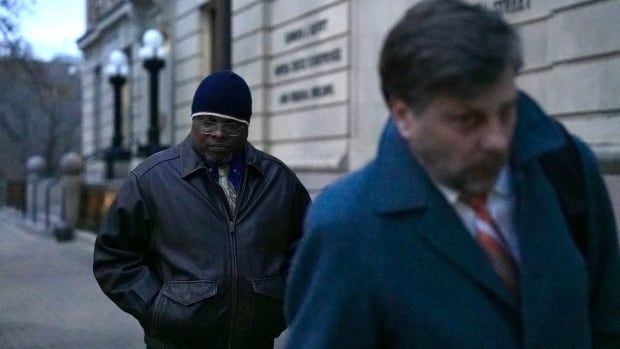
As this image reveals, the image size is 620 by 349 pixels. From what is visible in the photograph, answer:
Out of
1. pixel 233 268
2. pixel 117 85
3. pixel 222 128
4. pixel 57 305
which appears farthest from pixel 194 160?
pixel 117 85

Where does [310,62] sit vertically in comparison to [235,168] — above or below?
above

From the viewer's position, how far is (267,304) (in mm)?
3633

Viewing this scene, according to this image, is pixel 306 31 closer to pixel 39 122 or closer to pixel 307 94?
pixel 307 94

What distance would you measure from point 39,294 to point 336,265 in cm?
1139

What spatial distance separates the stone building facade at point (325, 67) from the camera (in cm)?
898

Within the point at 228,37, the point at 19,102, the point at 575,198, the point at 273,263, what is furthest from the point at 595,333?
the point at 19,102

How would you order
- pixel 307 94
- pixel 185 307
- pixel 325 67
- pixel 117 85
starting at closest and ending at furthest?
pixel 185 307
pixel 325 67
pixel 307 94
pixel 117 85

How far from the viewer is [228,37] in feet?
29.6

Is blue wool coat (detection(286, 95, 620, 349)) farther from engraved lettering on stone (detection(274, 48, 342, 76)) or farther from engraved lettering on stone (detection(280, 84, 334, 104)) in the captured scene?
engraved lettering on stone (detection(280, 84, 334, 104))

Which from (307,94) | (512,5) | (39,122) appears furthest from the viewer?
(39,122)

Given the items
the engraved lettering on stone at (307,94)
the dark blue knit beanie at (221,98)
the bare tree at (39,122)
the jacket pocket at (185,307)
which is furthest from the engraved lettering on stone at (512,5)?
the bare tree at (39,122)

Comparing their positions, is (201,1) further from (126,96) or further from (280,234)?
(280,234)

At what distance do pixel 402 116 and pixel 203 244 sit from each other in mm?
1963

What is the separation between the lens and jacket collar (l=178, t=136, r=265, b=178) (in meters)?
3.70
